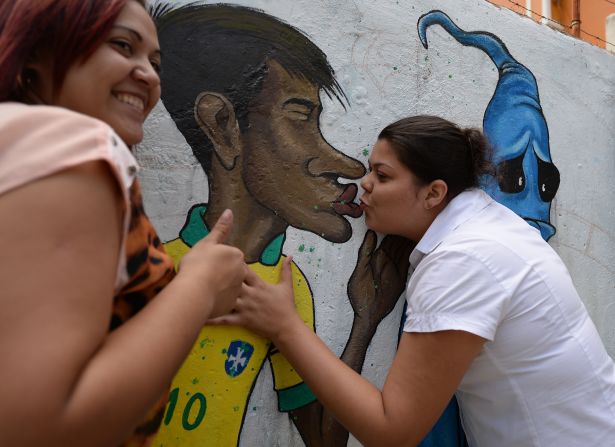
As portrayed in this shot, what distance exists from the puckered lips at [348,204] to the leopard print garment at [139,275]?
947 millimetres

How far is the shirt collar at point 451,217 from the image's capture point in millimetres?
1689

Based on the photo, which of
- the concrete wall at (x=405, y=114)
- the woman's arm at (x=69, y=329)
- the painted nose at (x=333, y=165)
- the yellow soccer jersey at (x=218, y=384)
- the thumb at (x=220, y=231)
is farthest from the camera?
the painted nose at (x=333, y=165)

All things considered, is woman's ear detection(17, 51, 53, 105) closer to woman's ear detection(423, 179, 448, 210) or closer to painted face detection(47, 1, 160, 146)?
painted face detection(47, 1, 160, 146)

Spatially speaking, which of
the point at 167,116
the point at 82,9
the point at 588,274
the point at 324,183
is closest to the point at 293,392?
the point at 324,183

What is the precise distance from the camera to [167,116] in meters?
1.61

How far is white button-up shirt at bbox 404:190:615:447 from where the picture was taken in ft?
4.81

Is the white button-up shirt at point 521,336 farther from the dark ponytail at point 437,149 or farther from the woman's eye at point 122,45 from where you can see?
the woman's eye at point 122,45

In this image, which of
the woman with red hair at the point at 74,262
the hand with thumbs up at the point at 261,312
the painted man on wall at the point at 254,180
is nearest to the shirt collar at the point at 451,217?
the painted man on wall at the point at 254,180

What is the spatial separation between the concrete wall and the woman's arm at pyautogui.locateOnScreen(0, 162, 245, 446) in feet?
2.81

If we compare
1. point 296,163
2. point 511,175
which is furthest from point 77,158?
point 511,175

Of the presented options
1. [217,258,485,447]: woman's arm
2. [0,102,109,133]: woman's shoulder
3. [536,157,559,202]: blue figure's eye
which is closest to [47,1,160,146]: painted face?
[0,102,109,133]: woman's shoulder

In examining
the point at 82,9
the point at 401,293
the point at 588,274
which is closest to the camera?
the point at 82,9

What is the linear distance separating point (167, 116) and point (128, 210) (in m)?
0.91

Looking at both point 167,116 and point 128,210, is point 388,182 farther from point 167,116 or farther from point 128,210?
point 128,210
